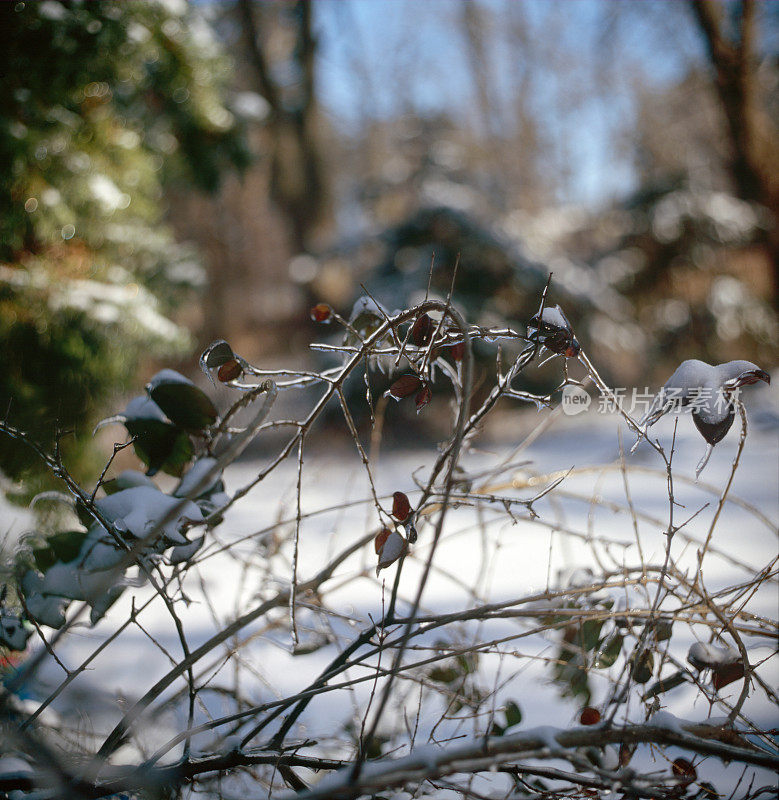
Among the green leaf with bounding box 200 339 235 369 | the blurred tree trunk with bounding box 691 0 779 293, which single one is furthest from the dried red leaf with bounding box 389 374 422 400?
the blurred tree trunk with bounding box 691 0 779 293

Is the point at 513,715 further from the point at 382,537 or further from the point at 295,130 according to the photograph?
the point at 295,130

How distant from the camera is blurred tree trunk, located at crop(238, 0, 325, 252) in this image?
315 inches

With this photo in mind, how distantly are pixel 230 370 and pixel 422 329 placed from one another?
0.29 meters

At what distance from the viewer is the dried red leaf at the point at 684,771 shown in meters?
0.78

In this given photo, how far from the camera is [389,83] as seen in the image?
1534 centimetres

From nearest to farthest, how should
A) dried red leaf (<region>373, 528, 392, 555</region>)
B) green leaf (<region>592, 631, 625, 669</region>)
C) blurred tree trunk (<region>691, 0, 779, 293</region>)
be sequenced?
1. dried red leaf (<region>373, 528, 392, 555</region>)
2. green leaf (<region>592, 631, 625, 669</region>)
3. blurred tree trunk (<region>691, 0, 779, 293</region>)

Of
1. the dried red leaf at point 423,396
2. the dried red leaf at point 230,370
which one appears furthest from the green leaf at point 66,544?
the dried red leaf at point 423,396

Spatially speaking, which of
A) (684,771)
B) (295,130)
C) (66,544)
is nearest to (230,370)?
(66,544)

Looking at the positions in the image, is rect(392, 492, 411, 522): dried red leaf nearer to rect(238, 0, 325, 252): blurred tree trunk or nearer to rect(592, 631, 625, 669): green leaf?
rect(592, 631, 625, 669): green leaf

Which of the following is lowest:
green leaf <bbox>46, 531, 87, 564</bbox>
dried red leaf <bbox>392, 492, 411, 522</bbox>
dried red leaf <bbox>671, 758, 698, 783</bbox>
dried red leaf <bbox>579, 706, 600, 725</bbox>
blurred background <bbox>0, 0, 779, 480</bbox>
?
dried red leaf <bbox>671, 758, 698, 783</bbox>

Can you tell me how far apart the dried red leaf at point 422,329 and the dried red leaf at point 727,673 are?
2.09ft

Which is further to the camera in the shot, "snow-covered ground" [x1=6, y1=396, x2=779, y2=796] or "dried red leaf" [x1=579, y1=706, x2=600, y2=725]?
"snow-covered ground" [x1=6, y1=396, x2=779, y2=796]

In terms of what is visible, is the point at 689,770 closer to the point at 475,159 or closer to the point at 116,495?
the point at 116,495

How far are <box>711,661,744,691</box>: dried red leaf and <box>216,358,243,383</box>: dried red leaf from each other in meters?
0.82
